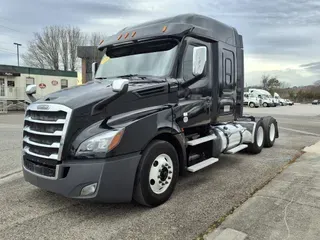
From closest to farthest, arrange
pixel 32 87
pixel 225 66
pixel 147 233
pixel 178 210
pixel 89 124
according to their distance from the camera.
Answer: pixel 147 233 < pixel 89 124 < pixel 178 210 < pixel 32 87 < pixel 225 66

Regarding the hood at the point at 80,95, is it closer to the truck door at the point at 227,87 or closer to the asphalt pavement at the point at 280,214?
the asphalt pavement at the point at 280,214

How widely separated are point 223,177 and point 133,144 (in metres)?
2.52

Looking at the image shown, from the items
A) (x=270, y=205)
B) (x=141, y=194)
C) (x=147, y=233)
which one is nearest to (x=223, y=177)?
(x=270, y=205)

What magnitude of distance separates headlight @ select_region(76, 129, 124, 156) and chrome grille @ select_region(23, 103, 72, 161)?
278 millimetres

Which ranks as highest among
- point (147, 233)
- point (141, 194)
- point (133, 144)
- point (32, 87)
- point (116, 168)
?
point (32, 87)

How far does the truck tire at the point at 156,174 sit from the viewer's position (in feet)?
12.7

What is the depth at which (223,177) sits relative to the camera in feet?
18.4

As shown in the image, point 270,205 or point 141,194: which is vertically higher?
point 141,194

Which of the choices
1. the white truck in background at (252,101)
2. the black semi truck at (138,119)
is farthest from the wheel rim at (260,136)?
the white truck in background at (252,101)

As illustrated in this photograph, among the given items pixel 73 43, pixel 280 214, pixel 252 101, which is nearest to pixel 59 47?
pixel 73 43

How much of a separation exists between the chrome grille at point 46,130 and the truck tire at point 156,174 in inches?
41.7

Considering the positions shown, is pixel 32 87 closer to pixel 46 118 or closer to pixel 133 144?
pixel 46 118

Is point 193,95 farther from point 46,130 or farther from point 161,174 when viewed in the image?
point 46,130

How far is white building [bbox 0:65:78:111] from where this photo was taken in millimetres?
31578
